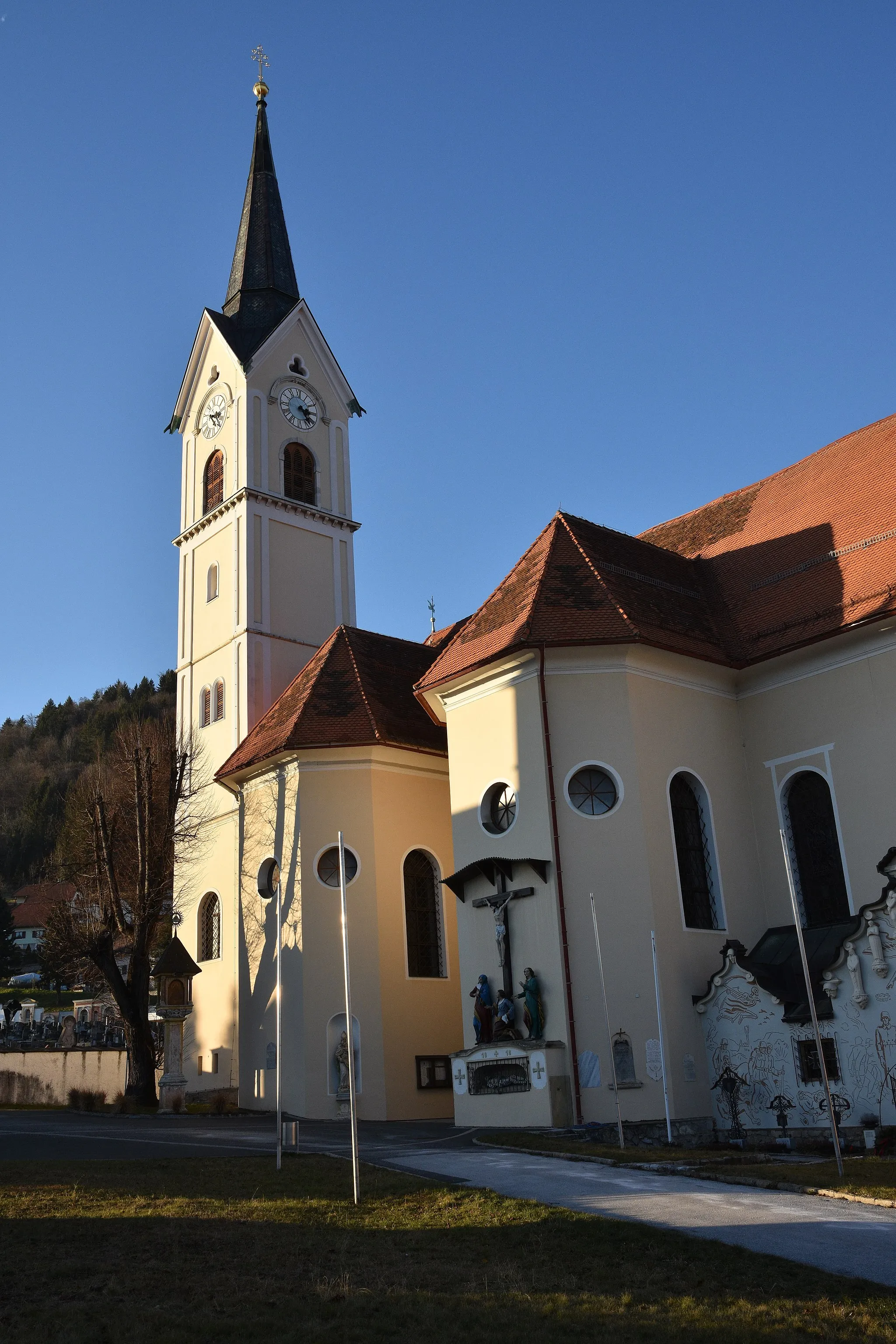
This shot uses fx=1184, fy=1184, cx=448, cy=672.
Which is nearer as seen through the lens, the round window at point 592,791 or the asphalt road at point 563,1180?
the asphalt road at point 563,1180

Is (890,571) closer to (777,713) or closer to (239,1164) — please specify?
(777,713)

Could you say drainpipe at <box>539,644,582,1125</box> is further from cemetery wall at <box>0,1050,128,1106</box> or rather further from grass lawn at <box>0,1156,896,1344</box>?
cemetery wall at <box>0,1050,128,1106</box>

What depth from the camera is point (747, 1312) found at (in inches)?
286

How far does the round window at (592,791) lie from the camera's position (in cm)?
2086

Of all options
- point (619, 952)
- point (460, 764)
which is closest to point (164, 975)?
point (460, 764)

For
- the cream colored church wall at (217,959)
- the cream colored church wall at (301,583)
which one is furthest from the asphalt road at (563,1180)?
the cream colored church wall at (301,583)

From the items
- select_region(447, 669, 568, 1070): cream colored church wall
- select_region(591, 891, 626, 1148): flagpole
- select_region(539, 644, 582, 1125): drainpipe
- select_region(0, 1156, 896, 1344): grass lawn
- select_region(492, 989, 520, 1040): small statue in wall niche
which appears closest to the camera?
select_region(0, 1156, 896, 1344): grass lawn

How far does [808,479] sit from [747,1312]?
21367mm

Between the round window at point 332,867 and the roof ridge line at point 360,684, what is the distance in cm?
255

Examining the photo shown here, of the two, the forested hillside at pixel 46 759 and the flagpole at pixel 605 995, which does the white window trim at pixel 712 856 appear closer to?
the flagpole at pixel 605 995

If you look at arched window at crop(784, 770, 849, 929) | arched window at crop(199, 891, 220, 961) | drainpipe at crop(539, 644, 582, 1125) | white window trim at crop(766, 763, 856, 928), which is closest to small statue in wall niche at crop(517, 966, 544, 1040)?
drainpipe at crop(539, 644, 582, 1125)

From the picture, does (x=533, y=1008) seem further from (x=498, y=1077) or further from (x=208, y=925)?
(x=208, y=925)

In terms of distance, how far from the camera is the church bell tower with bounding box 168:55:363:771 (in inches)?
1307

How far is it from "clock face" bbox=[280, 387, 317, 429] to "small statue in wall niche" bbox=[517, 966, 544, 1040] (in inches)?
867
